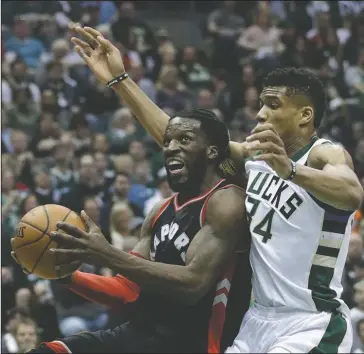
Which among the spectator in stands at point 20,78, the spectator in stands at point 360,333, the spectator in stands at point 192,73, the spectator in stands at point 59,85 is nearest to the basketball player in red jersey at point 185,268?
the spectator in stands at point 360,333

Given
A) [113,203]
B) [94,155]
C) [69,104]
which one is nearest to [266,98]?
[113,203]

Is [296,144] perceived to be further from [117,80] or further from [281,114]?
[117,80]

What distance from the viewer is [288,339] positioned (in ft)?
16.9

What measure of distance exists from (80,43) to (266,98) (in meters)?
1.42

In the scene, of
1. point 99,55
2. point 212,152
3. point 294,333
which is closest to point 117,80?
point 99,55

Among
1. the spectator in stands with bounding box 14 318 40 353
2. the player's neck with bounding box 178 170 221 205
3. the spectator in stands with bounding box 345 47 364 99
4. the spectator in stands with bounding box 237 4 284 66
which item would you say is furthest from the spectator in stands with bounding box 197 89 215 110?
the player's neck with bounding box 178 170 221 205

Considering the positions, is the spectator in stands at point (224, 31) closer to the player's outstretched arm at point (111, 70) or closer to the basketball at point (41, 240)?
the player's outstretched arm at point (111, 70)

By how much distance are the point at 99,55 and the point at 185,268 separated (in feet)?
5.90

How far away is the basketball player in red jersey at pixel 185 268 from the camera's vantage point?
17.0 ft

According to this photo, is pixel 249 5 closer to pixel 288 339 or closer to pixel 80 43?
pixel 80 43

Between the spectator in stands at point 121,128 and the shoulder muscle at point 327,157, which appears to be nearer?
the shoulder muscle at point 327,157

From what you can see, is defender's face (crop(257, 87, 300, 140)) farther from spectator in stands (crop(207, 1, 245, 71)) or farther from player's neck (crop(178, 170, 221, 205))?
spectator in stands (crop(207, 1, 245, 71))

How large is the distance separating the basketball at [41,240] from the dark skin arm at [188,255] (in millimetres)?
177

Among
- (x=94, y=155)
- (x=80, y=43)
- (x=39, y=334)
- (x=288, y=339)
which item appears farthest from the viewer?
(x=94, y=155)
